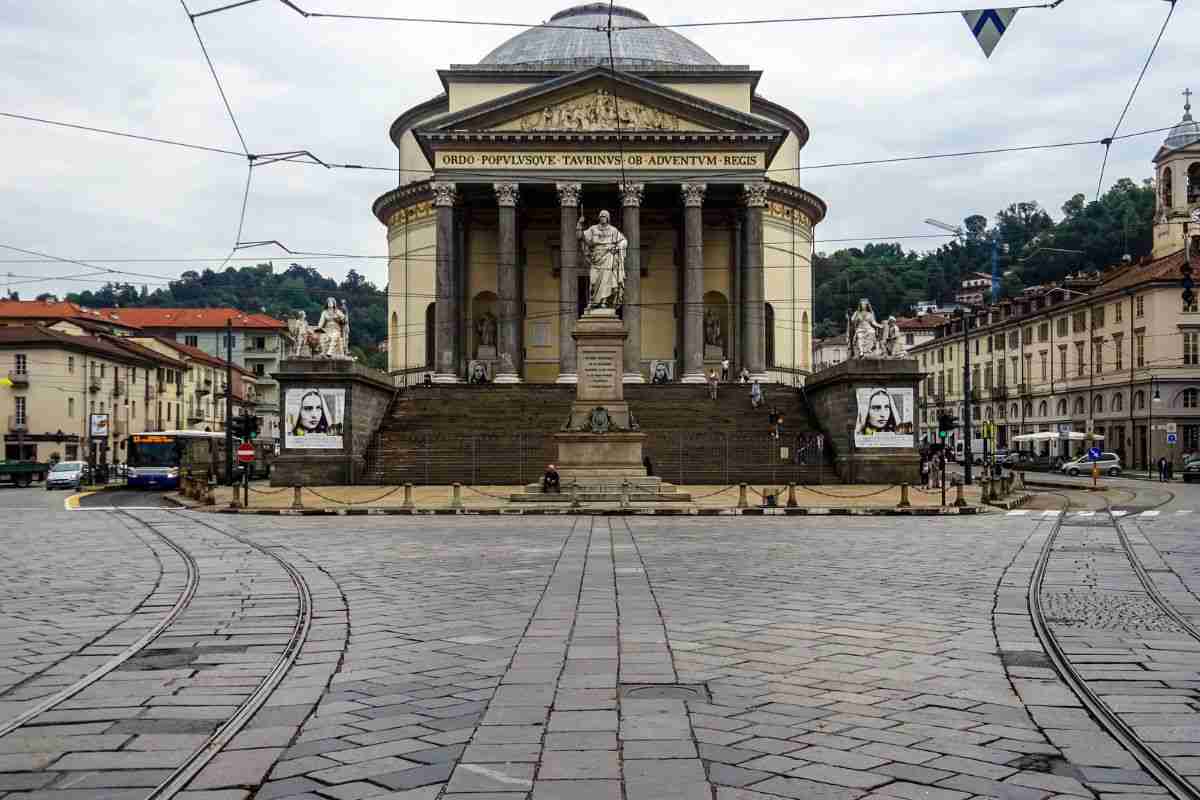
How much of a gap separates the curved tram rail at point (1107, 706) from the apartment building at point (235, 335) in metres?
95.0

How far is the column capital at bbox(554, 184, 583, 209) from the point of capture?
5294 centimetres

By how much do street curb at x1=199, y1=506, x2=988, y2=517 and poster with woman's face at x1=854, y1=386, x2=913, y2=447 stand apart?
35.9 feet

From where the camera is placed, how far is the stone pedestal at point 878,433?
41.0 m

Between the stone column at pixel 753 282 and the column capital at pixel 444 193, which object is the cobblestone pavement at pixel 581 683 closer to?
the stone column at pixel 753 282

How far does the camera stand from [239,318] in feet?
354

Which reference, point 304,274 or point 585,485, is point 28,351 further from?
point 585,485

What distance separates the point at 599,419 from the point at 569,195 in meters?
23.1

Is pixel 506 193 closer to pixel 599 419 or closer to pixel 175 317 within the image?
pixel 599 419

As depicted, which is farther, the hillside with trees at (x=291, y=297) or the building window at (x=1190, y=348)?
the hillside with trees at (x=291, y=297)

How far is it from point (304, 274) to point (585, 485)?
93884 millimetres

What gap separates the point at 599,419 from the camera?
31.9m

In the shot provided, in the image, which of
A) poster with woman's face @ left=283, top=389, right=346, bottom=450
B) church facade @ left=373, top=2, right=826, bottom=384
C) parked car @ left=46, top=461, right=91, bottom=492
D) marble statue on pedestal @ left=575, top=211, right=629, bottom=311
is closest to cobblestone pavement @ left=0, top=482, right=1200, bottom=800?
marble statue on pedestal @ left=575, top=211, right=629, bottom=311

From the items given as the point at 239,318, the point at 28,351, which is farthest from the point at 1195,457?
the point at 239,318

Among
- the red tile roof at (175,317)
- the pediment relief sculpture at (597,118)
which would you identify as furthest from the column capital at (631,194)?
the red tile roof at (175,317)
